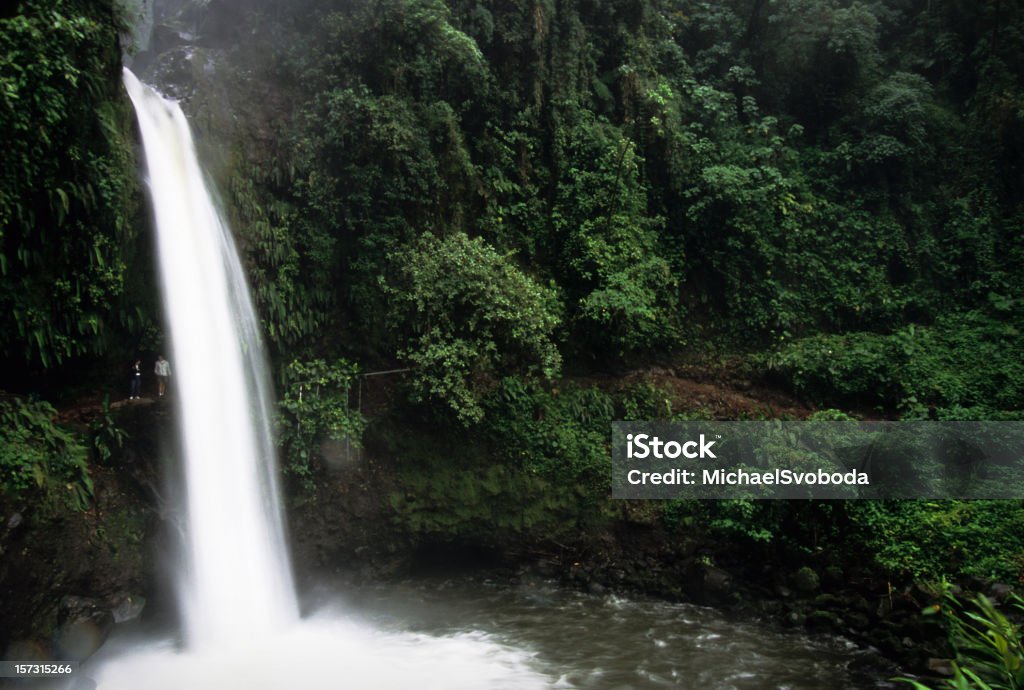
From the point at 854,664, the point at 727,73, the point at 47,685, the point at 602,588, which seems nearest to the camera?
the point at 47,685

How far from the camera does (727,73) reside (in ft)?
57.0

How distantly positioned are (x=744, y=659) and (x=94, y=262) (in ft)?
35.5

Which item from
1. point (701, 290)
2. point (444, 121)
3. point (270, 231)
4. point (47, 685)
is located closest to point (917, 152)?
point (701, 290)

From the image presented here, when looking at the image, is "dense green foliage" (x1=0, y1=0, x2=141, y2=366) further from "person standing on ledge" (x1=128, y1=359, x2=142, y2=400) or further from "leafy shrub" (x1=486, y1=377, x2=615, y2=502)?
"leafy shrub" (x1=486, y1=377, x2=615, y2=502)

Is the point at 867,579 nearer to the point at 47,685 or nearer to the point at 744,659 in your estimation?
the point at 744,659

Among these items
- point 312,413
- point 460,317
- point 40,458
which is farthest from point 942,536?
point 40,458

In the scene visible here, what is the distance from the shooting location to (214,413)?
35.6 feet

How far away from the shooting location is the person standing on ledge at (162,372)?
10.9 meters

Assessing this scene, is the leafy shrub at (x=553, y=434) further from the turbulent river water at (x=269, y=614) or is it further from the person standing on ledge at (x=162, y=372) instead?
the person standing on ledge at (x=162, y=372)

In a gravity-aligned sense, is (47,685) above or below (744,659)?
above

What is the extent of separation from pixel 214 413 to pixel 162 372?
3.42ft

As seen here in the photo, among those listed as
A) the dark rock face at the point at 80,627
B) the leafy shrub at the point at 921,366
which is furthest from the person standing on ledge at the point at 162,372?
the leafy shrub at the point at 921,366

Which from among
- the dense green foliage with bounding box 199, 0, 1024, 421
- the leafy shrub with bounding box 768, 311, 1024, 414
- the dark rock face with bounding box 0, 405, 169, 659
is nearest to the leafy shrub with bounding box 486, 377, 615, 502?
the dense green foliage with bounding box 199, 0, 1024, 421

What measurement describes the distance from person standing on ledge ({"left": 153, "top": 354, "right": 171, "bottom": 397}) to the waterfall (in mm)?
271
